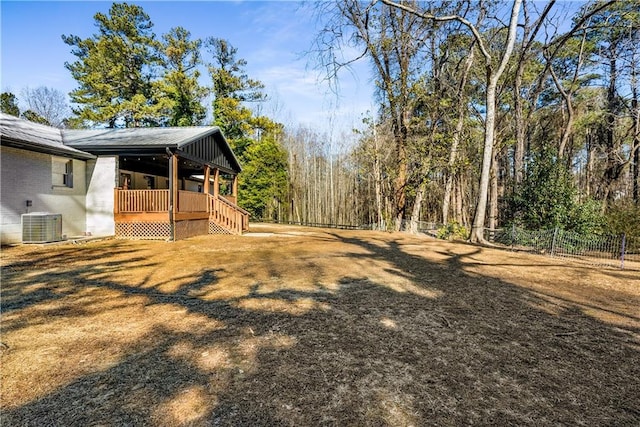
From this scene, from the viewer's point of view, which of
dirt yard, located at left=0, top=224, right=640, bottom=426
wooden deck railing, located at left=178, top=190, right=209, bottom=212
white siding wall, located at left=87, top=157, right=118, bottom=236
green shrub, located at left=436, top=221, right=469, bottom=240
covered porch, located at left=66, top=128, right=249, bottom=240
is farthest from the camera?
green shrub, located at left=436, top=221, right=469, bottom=240

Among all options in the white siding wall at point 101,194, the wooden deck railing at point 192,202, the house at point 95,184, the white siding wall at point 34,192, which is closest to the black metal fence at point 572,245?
the wooden deck railing at point 192,202

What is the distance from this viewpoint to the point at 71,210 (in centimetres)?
1073

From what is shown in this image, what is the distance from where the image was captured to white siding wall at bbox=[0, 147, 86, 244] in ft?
28.3

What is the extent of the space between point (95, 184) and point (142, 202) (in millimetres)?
1979

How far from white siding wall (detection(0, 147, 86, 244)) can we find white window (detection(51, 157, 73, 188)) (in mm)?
118

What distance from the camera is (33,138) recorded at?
9.70 metres

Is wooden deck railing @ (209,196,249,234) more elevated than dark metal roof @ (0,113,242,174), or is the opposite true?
dark metal roof @ (0,113,242,174)

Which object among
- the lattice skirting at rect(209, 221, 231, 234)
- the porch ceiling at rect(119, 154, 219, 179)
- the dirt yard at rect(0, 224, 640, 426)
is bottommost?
the dirt yard at rect(0, 224, 640, 426)

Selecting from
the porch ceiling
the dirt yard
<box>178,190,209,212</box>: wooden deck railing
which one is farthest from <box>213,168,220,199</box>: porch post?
the dirt yard

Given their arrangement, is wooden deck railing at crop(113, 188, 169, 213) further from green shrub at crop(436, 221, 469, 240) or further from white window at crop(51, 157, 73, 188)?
green shrub at crop(436, 221, 469, 240)

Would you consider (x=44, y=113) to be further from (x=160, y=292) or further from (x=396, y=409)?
(x=396, y=409)

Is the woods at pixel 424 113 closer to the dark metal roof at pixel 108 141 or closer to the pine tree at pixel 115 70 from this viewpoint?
the pine tree at pixel 115 70

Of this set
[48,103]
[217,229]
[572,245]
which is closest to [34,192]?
[217,229]

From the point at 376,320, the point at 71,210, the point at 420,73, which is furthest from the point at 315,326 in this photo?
the point at 420,73
